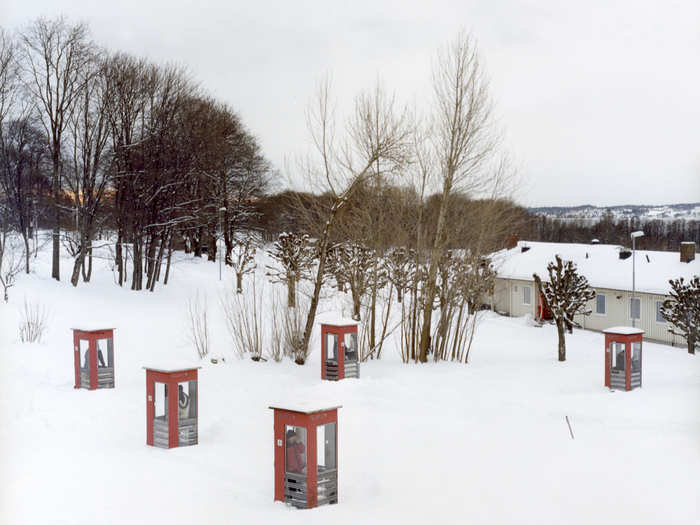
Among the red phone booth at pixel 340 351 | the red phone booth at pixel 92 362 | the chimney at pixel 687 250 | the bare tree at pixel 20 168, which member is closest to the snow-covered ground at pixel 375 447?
the red phone booth at pixel 92 362

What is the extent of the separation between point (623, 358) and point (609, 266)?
65.9ft

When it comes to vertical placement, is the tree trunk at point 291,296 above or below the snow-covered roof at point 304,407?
above

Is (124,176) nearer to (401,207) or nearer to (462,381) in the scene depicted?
(401,207)

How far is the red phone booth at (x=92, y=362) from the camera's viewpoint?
1226cm

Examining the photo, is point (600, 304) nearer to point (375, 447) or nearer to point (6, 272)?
point (6, 272)

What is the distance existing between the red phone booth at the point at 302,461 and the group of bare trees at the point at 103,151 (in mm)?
14980

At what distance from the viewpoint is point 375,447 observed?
913 cm

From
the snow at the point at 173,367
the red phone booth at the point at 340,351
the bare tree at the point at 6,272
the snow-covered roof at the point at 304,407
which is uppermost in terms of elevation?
the bare tree at the point at 6,272

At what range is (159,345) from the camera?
17406 millimetres

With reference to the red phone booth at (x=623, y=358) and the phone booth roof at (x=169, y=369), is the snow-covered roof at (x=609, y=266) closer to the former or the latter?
the red phone booth at (x=623, y=358)

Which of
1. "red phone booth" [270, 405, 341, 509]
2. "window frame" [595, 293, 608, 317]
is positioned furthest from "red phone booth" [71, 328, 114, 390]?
"window frame" [595, 293, 608, 317]

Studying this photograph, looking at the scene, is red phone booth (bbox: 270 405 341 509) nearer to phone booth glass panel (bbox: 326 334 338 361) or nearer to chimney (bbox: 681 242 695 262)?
phone booth glass panel (bbox: 326 334 338 361)

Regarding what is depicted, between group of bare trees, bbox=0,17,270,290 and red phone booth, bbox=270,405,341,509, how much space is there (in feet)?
49.1

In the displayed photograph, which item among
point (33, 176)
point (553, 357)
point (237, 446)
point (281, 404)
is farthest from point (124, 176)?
point (281, 404)
